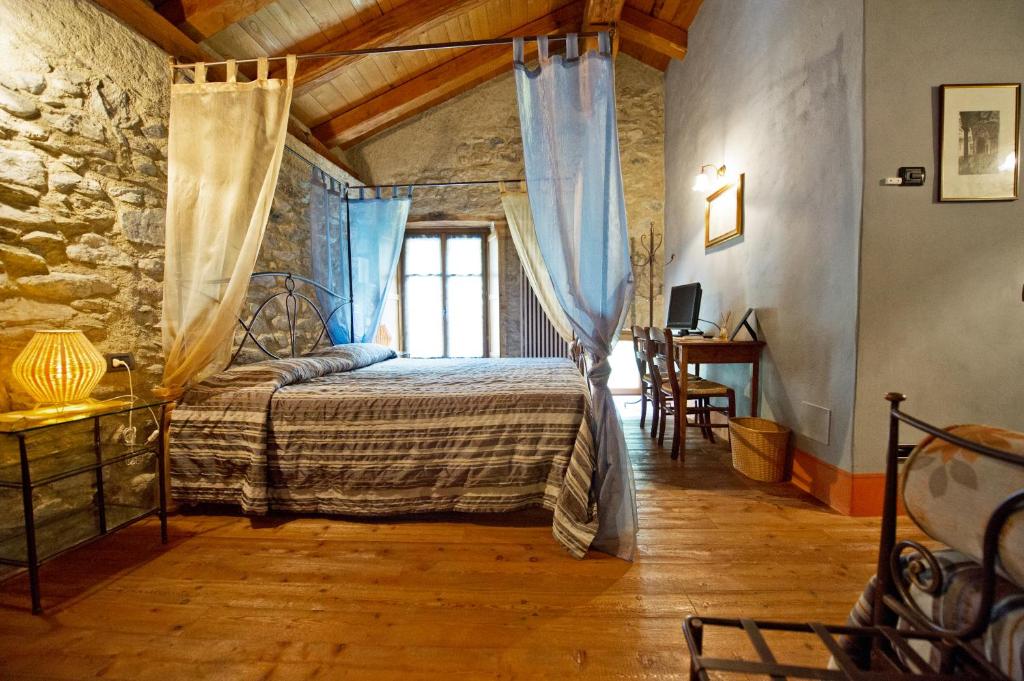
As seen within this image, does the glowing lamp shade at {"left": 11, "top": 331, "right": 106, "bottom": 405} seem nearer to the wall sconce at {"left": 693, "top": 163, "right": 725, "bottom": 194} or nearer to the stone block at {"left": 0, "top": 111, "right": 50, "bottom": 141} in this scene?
the stone block at {"left": 0, "top": 111, "right": 50, "bottom": 141}

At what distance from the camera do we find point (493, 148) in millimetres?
4594

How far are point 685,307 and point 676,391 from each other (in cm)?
103

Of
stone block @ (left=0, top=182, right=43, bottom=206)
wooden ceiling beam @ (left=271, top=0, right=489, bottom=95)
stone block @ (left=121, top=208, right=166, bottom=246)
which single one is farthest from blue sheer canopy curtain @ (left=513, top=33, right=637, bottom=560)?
stone block @ (left=0, top=182, right=43, bottom=206)

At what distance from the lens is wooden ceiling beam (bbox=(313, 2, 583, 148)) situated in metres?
3.68

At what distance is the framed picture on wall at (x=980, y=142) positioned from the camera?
1789mm

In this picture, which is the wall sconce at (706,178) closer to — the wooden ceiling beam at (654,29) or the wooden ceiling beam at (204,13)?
the wooden ceiling beam at (654,29)

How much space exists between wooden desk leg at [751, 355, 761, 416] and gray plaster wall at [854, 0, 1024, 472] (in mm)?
718

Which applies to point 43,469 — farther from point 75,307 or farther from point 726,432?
point 726,432

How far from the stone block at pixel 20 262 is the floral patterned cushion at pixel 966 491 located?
9.14 feet

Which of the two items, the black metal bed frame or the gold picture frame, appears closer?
the black metal bed frame

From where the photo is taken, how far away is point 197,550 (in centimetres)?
171

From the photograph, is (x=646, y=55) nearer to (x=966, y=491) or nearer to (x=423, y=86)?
(x=423, y=86)

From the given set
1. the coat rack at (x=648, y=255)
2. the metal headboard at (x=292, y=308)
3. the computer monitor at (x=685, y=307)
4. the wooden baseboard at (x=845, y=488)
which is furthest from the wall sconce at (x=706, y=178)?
the metal headboard at (x=292, y=308)

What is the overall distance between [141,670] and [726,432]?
3.39 metres
